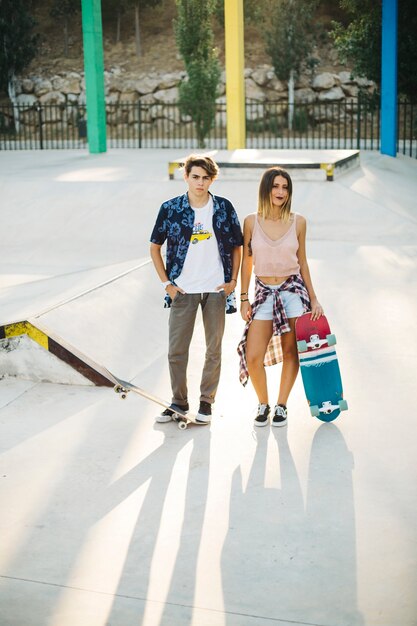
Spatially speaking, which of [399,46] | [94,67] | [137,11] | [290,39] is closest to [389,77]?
[399,46]

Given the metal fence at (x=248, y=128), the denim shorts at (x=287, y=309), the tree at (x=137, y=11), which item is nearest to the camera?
the denim shorts at (x=287, y=309)

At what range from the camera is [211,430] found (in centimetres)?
519

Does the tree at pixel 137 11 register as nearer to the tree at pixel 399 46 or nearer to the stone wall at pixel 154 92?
the stone wall at pixel 154 92

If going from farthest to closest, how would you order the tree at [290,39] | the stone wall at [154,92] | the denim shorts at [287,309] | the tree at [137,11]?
the tree at [137,11] < the stone wall at [154,92] < the tree at [290,39] < the denim shorts at [287,309]

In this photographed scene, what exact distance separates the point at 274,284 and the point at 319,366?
1.85 ft

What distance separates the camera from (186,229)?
16.5ft

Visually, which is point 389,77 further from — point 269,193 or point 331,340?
point 331,340

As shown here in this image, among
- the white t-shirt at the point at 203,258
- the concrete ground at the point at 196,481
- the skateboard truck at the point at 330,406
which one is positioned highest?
the white t-shirt at the point at 203,258

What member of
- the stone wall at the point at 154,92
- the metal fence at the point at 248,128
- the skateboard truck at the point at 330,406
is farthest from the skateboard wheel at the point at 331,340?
the stone wall at the point at 154,92

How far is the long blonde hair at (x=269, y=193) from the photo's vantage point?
4.86 m

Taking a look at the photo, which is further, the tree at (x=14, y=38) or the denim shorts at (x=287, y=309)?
the tree at (x=14, y=38)

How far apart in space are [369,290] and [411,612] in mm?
5090

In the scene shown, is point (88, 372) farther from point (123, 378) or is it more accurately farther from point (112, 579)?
point (112, 579)

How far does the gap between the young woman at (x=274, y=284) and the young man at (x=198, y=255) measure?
0.13 metres
